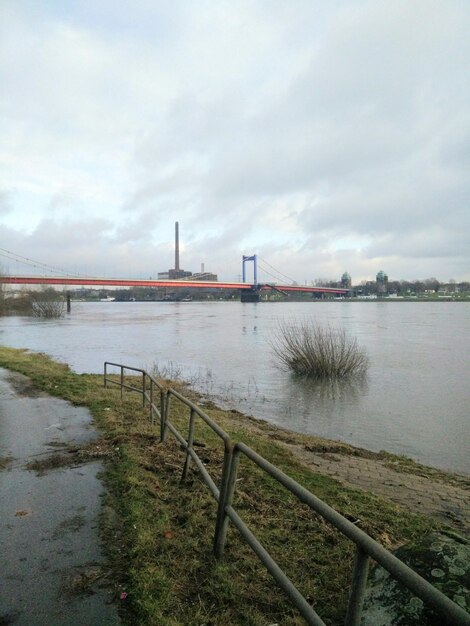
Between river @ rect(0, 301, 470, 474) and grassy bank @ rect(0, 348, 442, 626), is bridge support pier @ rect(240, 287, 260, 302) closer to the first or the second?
river @ rect(0, 301, 470, 474)

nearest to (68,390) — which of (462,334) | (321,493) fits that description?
(321,493)

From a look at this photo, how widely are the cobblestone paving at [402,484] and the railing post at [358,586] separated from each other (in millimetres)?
4007

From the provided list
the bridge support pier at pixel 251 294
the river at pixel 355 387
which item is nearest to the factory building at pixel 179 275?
the bridge support pier at pixel 251 294

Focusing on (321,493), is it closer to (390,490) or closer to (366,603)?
(390,490)

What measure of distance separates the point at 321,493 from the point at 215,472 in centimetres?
130

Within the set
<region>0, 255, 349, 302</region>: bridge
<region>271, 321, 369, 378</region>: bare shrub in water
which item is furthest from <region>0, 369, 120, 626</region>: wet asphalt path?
<region>0, 255, 349, 302</region>: bridge

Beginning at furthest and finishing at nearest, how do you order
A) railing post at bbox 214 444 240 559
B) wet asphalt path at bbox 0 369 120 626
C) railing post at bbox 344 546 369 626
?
1. railing post at bbox 214 444 240 559
2. wet asphalt path at bbox 0 369 120 626
3. railing post at bbox 344 546 369 626

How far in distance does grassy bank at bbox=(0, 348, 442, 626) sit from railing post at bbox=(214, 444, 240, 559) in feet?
0.40

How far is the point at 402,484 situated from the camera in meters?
6.79

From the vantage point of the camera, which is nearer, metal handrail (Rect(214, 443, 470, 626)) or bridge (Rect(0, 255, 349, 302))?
metal handrail (Rect(214, 443, 470, 626))

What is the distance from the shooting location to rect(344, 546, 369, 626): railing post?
1.92 m

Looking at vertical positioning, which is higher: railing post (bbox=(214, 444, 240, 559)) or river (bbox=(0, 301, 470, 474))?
railing post (bbox=(214, 444, 240, 559))

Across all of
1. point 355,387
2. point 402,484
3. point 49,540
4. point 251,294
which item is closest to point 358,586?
point 49,540

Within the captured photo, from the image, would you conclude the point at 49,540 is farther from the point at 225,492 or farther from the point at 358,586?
the point at 358,586
